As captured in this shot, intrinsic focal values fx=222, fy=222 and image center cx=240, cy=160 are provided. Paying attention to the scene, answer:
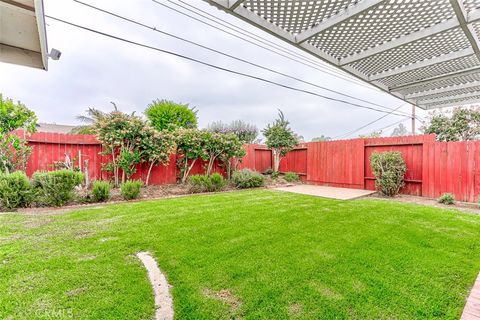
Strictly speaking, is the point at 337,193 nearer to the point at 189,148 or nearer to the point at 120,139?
the point at 189,148

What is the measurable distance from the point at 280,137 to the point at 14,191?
28.8 feet

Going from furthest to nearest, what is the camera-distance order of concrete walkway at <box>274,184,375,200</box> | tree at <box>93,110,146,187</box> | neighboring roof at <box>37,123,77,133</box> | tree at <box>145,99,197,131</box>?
neighboring roof at <box>37,123,77,133</box>, tree at <box>145,99,197,131</box>, concrete walkway at <box>274,184,375,200</box>, tree at <box>93,110,146,187</box>

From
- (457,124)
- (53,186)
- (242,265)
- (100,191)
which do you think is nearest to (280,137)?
(100,191)

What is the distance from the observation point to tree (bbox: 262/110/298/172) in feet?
33.5

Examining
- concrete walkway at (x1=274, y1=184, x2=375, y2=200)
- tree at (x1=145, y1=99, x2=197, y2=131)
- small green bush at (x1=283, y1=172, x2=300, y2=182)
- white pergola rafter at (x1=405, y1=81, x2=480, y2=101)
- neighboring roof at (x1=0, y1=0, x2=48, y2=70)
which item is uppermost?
tree at (x1=145, y1=99, x2=197, y2=131)

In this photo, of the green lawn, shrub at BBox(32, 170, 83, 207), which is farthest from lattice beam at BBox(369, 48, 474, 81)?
shrub at BBox(32, 170, 83, 207)

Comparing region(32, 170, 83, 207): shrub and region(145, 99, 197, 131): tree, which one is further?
region(145, 99, 197, 131): tree

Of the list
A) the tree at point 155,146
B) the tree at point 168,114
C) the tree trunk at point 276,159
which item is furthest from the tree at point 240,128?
the tree at point 155,146

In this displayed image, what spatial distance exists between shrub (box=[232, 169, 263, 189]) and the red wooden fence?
3.53 feet

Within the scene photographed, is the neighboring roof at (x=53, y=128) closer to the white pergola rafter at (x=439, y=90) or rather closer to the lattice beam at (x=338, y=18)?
the lattice beam at (x=338, y=18)

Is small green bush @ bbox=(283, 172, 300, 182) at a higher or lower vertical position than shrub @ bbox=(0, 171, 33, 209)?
lower

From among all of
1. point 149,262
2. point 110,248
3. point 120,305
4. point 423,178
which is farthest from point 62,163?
point 423,178

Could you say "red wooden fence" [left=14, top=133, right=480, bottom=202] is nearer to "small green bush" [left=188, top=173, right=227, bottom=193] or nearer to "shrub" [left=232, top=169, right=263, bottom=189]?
"shrub" [left=232, top=169, right=263, bottom=189]

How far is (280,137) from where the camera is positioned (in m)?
10.2
